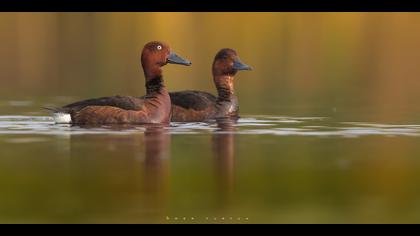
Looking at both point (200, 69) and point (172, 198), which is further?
point (200, 69)

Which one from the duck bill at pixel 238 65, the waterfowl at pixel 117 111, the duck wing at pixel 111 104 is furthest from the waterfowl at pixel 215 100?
the duck wing at pixel 111 104

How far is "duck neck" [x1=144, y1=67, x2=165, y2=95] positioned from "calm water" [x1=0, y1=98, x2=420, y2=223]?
2.46 feet

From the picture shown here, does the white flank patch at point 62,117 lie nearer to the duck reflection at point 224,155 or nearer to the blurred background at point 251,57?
the duck reflection at point 224,155

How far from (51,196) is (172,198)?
1.24 metres

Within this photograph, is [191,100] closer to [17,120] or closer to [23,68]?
[17,120]

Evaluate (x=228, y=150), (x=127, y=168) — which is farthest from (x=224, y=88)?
(x=127, y=168)

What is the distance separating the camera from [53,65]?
34906mm

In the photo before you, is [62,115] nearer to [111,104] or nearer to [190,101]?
[111,104]

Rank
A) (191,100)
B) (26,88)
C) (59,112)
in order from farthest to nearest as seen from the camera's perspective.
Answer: (26,88) < (191,100) < (59,112)

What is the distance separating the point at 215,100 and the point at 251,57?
17887 mm

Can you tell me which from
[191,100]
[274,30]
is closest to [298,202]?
[191,100]

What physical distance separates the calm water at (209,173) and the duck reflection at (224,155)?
0.05 ft

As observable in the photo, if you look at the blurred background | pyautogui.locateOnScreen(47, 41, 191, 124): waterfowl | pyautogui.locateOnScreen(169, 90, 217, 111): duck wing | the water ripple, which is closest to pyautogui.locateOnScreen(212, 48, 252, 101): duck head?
the blurred background

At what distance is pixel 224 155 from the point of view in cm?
1516
